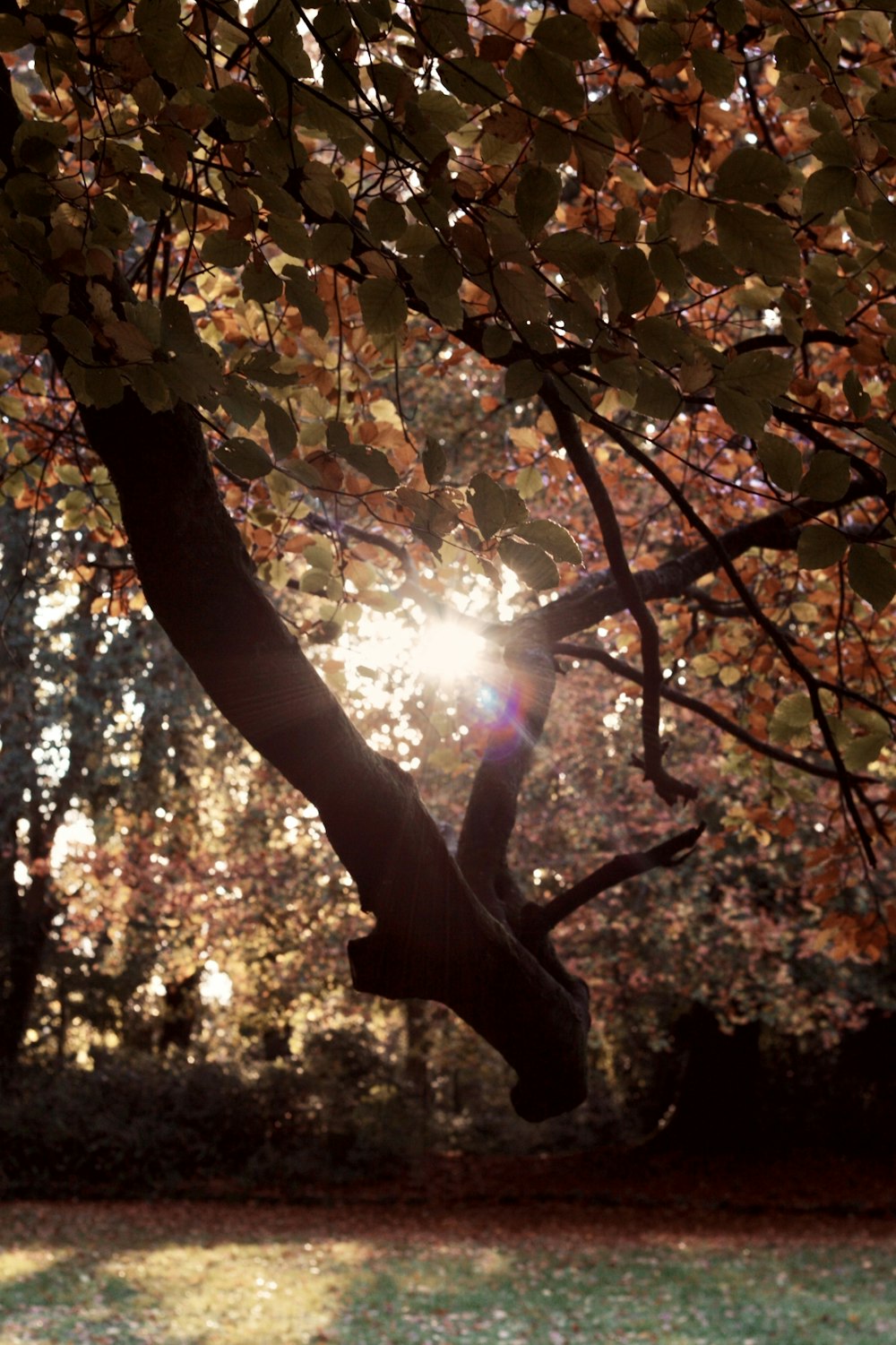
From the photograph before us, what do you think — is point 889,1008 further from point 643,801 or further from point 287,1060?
point 287,1060

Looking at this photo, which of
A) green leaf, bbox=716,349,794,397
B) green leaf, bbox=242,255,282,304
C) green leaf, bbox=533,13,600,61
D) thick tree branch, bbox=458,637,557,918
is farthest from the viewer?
thick tree branch, bbox=458,637,557,918

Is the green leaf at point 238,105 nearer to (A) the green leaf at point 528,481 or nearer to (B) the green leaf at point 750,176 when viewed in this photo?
(B) the green leaf at point 750,176

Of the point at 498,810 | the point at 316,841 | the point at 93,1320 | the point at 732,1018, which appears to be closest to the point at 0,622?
the point at 498,810

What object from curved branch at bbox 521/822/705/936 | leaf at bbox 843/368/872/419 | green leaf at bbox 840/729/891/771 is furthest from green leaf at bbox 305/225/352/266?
green leaf at bbox 840/729/891/771

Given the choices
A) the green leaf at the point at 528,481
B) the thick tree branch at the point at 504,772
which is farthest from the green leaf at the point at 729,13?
the thick tree branch at the point at 504,772

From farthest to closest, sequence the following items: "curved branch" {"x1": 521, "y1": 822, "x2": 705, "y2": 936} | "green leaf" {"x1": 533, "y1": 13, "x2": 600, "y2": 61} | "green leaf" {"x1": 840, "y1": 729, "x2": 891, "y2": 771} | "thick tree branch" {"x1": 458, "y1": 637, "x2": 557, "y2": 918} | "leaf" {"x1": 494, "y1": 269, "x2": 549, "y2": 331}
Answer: "thick tree branch" {"x1": 458, "y1": 637, "x2": 557, "y2": 918} < "green leaf" {"x1": 840, "y1": 729, "x2": 891, "y2": 771} < "curved branch" {"x1": 521, "y1": 822, "x2": 705, "y2": 936} < "leaf" {"x1": 494, "y1": 269, "x2": 549, "y2": 331} < "green leaf" {"x1": 533, "y1": 13, "x2": 600, "y2": 61}

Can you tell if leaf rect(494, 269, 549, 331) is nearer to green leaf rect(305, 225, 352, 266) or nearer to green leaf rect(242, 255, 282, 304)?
green leaf rect(305, 225, 352, 266)

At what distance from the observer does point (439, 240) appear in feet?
6.31

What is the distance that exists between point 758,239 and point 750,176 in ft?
0.33

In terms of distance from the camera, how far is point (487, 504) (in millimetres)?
1866

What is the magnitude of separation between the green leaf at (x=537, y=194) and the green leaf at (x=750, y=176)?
9.7 inches

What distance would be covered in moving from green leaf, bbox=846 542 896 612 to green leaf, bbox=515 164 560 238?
0.71 metres

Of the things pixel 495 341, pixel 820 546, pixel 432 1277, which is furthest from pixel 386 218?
pixel 432 1277

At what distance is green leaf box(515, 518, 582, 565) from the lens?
199cm
